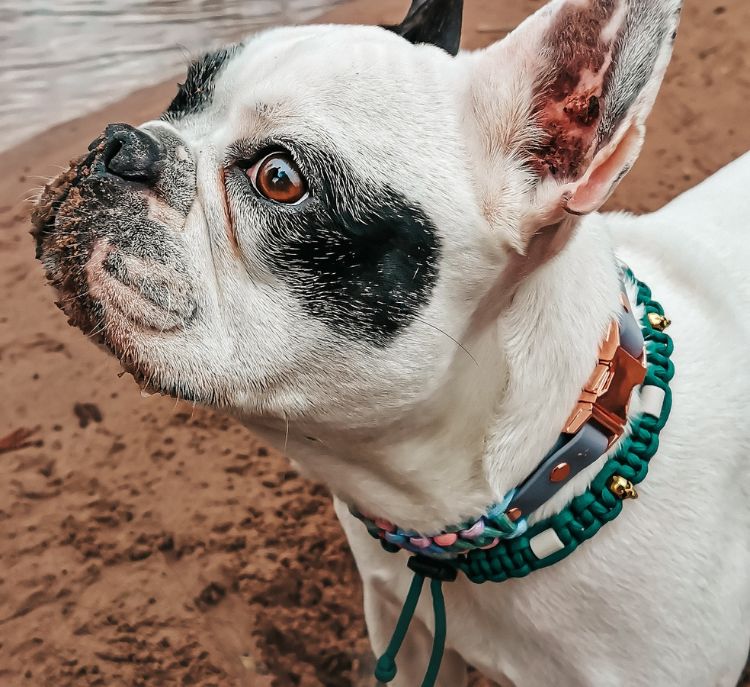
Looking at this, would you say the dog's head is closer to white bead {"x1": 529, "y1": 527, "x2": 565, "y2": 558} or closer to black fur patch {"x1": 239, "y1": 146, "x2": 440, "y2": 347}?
black fur patch {"x1": 239, "y1": 146, "x2": 440, "y2": 347}

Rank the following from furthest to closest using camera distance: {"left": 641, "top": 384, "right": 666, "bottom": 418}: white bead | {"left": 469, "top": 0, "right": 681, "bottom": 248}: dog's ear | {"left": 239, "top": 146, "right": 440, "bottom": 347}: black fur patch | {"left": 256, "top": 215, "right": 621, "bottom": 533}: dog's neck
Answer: {"left": 641, "top": 384, "right": 666, "bottom": 418}: white bead → {"left": 256, "top": 215, "right": 621, "bottom": 533}: dog's neck → {"left": 239, "top": 146, "right": 440, "bottom": 347}: black fur patch → {"left": 469, "top": 0, "right": 681, "bottom": 248}: dog's ear

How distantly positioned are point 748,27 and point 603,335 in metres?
3.44

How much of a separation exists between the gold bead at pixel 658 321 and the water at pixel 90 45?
2972mm

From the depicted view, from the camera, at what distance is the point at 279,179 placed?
128cm

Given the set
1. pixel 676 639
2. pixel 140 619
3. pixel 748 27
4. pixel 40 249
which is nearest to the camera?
pixel 40 249

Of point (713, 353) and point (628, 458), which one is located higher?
point (713, 353)

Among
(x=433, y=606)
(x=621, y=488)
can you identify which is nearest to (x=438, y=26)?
(x=621, y=488)

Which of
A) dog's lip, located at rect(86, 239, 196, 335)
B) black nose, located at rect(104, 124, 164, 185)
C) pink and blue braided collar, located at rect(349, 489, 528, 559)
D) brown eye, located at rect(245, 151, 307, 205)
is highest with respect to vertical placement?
brown eye, located at rect(245, 151, 307, 205)

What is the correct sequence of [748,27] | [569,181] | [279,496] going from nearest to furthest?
[569,181], [279,496], [748,27]

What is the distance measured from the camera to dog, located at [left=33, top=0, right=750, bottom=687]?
125 centimetres

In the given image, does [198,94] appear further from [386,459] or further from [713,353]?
[713,353]

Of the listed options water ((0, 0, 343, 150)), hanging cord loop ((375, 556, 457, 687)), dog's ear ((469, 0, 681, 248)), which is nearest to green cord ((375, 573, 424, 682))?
hanging cord loop ((375, 556, 457, 687))

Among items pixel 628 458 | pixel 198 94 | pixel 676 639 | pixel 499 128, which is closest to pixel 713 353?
pixel 628 458

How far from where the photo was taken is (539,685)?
65.4 inches
